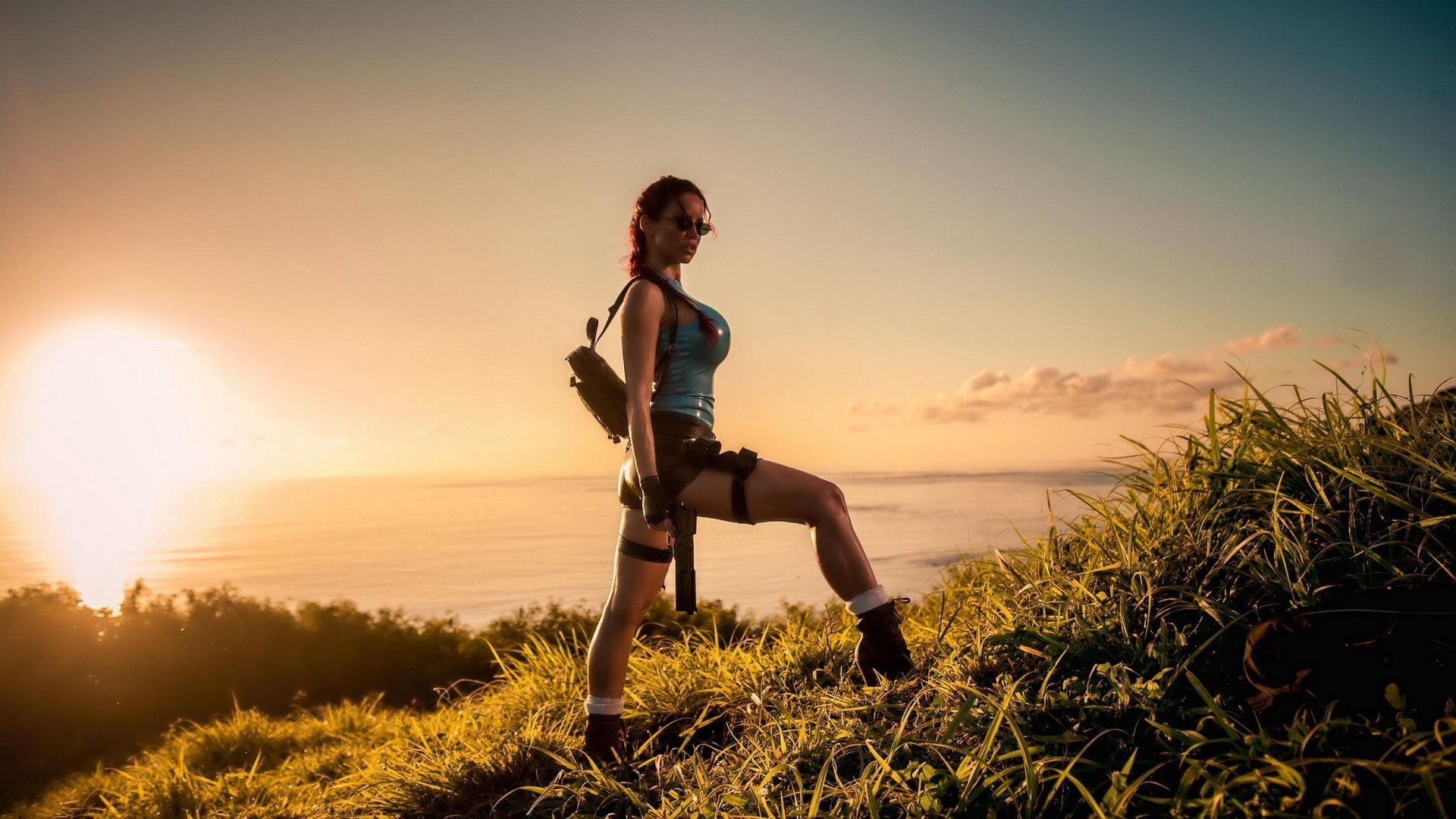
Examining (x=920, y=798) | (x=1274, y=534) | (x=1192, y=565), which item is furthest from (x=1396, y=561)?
(x=920, y=798)

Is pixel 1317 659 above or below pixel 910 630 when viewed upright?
above

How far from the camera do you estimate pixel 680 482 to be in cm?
330

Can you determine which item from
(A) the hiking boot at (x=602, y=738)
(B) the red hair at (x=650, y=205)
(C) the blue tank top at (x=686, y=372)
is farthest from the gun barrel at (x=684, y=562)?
(B) the red hair at (x=650, y=205)

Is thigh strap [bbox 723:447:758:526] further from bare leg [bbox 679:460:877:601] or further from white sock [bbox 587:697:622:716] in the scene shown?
white sock [bbox 587:697:622:716]

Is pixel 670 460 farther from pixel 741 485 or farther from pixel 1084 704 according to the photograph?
pixel 1084 704

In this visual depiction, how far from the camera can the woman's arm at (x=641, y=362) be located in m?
3.23

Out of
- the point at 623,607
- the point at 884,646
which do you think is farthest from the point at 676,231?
the point at 884,646

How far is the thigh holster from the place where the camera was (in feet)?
10.7

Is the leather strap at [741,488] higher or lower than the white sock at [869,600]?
higher

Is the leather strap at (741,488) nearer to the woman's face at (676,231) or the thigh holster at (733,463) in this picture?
the thigh holster at (733,463)

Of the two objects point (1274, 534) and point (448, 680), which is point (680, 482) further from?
point (448, 680)

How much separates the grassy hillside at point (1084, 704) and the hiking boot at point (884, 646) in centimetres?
14

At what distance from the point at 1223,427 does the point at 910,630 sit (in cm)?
170

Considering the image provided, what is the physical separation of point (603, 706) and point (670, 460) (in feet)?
3.78
